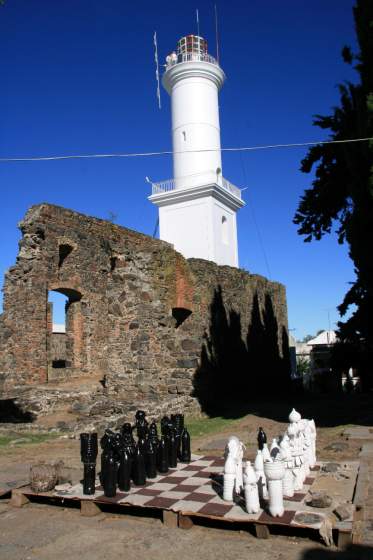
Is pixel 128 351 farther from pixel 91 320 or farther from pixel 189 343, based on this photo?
pixel 91 320

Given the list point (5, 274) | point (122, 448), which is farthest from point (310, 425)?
point (5, 274)

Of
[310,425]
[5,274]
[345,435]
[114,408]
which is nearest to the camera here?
[310,425]

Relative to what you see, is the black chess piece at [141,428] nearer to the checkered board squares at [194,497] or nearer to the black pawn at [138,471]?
the checkered board squares at [194,497]

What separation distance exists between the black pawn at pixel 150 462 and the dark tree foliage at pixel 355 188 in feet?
21.6

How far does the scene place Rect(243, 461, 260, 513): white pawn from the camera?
4945mm

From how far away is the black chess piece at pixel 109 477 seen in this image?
5.66 metres

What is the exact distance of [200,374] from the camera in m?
14.1

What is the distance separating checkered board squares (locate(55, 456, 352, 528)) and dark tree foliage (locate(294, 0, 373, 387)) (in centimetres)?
597

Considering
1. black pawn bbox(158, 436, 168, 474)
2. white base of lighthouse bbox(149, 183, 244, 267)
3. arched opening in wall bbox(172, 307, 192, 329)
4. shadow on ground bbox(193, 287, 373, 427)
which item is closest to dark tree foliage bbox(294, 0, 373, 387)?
shadow on ground bbox(193, 287, 373, 427)

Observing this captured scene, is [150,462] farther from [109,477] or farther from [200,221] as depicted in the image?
[200,221]

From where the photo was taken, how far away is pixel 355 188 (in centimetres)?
1086

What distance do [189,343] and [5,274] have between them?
298 inches

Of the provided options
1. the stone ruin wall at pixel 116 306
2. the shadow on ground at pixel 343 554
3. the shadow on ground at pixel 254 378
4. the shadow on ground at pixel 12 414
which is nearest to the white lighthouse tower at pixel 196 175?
the stone ruin wall at pixel 116 306

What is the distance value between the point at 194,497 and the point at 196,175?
27.6 metres
